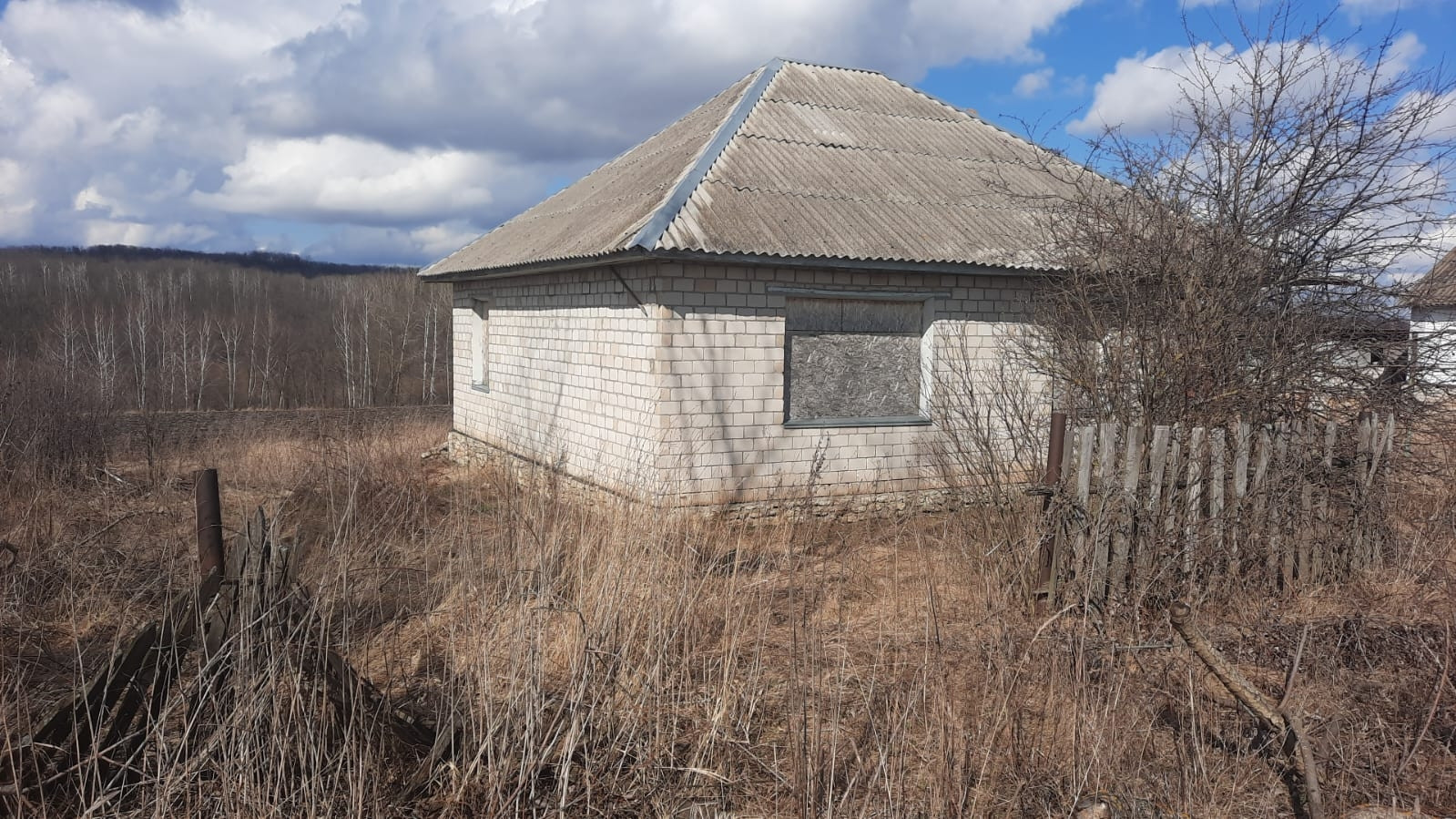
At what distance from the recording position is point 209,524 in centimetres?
342

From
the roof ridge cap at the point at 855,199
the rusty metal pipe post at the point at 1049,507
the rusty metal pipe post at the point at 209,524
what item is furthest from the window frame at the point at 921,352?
the rusty metal pipe post at the point at 209,524

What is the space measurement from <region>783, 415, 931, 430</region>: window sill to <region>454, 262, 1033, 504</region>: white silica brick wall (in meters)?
0.03

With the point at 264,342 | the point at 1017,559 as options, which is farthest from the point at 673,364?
the point at 264,342

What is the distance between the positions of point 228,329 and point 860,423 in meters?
46.8

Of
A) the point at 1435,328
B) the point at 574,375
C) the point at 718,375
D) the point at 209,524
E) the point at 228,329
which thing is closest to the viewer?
the point at 209,524

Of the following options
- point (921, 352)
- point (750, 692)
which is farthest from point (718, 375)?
point (750, 692)

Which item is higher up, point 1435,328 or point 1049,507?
point 1435,328

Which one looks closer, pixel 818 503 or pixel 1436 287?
pixel 1436 287

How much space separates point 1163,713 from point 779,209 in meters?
5.83

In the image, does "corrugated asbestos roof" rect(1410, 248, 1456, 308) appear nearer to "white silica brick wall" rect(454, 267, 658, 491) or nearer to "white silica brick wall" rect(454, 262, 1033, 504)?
"white silica brick wall" rect(454, 262, 1033, 504)

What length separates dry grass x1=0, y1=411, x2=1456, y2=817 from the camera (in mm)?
2979

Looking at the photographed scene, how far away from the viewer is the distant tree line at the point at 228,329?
122ft

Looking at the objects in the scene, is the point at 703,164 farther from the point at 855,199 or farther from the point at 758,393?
the point at 758,393

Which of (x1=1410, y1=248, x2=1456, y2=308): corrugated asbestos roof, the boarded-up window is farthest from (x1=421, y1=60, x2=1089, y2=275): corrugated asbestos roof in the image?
(x1=1410, y1=248, x2=1456, y2=308): corrugated asbestos roof
